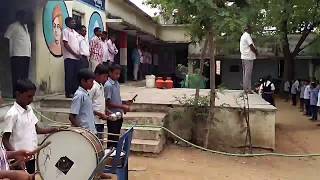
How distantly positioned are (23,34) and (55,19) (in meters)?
2.43

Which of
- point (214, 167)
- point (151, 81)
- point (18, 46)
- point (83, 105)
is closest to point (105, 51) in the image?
point (18, 46)

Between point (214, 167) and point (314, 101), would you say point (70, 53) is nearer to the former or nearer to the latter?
point (214, 167)

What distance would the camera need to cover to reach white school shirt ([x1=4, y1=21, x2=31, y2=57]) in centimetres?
809

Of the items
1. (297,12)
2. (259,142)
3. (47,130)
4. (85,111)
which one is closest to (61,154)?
(47,130)

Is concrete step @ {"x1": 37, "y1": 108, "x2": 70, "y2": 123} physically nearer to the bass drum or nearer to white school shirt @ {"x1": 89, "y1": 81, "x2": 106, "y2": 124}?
white school shirt @ {"x1": 89, "y1": 81, "x2": 106, "y2": 124}

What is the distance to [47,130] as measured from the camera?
4.36m

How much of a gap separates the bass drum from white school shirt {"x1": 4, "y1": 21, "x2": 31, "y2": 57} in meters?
4.40

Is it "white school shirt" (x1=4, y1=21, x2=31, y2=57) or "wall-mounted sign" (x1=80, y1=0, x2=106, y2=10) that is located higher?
"wall-mounted sign" (x1=80, y1=0, x2=106, y2=10)

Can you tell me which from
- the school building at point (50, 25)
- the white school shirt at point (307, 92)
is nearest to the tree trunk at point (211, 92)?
the school building at point (50, 25)

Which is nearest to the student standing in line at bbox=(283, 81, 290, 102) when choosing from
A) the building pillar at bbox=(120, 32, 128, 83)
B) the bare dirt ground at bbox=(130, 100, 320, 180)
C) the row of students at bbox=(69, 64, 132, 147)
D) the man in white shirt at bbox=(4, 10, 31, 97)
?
the building pillar at bbox=(120, 32, 128, 83)

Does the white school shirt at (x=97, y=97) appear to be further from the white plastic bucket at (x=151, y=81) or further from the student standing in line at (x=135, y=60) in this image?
the student standing in line at (x=135, y=60)

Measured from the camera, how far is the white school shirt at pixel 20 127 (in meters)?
4.00

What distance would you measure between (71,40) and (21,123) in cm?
523

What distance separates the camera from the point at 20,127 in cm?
408
